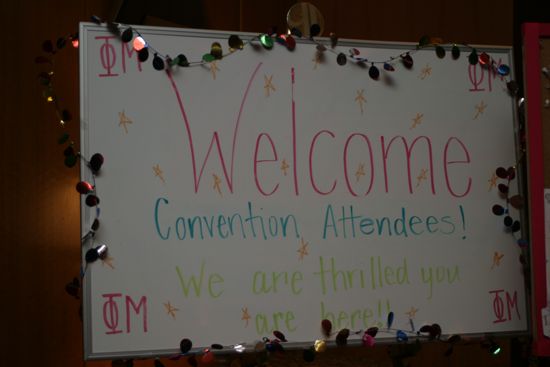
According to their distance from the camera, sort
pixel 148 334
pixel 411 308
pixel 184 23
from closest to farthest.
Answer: pixel 148 334 → pixel 411 308 → pixel 184 23

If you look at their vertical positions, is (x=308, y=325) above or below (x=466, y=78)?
below

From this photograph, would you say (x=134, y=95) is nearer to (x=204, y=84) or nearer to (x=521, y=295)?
(x=204, y=84)

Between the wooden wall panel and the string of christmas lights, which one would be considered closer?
the string of christmas lights

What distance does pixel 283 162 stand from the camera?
1235 mm

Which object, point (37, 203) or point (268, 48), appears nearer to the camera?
point (268, 48)

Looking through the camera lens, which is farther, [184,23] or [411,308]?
[184,23]

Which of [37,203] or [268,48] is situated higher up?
[268,48]

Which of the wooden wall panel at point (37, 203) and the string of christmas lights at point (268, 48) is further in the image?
the wooden wall panel at point (37, 203)

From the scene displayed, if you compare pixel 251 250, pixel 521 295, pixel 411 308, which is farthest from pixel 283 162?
pixel 521 295

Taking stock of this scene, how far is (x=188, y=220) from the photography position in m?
1.19

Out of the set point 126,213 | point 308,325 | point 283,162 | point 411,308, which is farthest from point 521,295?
point 126,213

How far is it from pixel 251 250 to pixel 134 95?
39 centimetres

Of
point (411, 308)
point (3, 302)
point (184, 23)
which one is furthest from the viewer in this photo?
point (184, 23)

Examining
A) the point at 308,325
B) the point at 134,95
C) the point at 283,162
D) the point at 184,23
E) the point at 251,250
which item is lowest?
the point at 308,325
